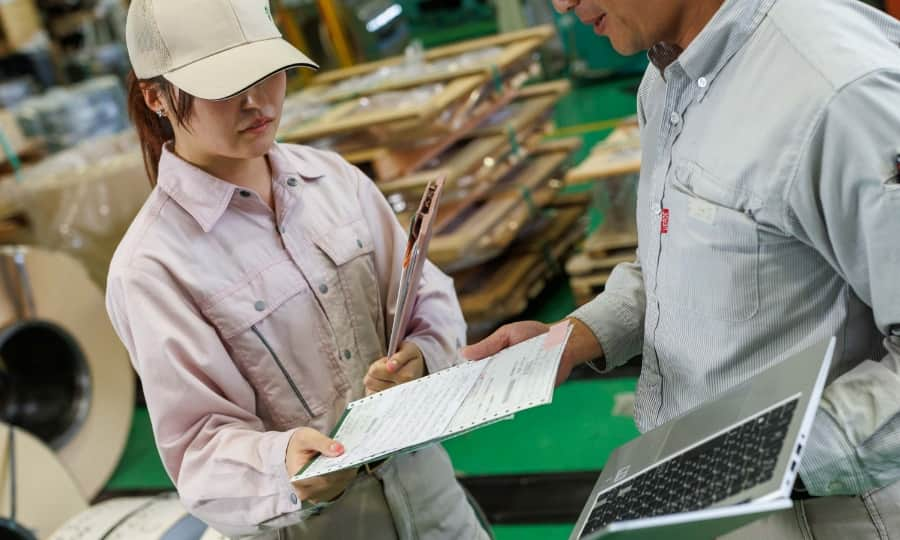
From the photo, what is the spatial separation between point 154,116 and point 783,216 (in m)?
1.38

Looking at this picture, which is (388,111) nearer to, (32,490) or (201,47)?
(32,490)

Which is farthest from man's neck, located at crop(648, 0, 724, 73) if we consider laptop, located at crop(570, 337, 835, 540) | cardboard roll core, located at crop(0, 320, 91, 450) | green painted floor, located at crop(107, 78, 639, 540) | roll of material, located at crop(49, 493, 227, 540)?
cardboard roll core, located at crop(0, 320, 91, 450)

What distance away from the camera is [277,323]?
6.93 feet

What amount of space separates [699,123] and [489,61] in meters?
3.99

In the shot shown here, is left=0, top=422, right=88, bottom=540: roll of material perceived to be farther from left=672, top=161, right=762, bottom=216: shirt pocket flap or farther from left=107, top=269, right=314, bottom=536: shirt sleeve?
left=672, top=161, right=762, bottom=216: shirt pocket flap

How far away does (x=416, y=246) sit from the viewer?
192 cm

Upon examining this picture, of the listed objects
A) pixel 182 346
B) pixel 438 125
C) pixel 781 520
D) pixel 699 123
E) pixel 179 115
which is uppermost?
pixel 179 115

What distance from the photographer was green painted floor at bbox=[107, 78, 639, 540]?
13.8 feet

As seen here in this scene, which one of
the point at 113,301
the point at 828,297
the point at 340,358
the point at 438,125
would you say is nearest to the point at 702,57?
the point at 828,297

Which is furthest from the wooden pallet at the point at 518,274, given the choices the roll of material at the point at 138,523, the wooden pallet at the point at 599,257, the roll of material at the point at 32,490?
the roll of material at the point at 138,523

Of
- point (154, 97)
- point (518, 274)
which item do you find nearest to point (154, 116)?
point (154, 97)

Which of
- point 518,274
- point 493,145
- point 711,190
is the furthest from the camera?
point 493,145

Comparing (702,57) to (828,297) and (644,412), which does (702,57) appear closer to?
(828,297)

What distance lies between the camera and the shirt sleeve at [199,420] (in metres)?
1.90
